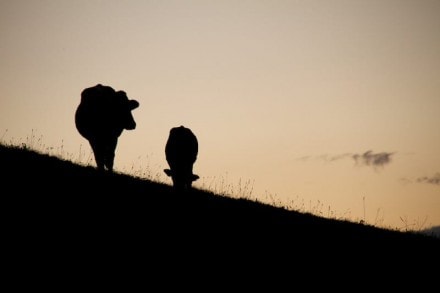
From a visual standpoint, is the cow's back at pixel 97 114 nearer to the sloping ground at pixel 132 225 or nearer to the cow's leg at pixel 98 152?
the cow's leg at pixel 98 152

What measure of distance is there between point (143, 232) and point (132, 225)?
274 mm

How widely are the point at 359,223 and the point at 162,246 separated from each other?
999 cm

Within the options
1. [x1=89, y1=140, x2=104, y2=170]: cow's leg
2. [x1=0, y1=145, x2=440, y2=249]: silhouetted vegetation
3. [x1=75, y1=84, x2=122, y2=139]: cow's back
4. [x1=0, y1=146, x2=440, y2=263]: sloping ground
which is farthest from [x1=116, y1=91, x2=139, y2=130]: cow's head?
[x1=0, y1=146, x2=440, y2=263]: sloping ground

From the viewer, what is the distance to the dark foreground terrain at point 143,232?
5.50 m

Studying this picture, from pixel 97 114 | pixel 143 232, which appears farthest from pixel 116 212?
pixel 97 114

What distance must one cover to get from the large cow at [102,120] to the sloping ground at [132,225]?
95.2 inches

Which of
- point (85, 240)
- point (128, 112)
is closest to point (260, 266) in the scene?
point (85, 240)

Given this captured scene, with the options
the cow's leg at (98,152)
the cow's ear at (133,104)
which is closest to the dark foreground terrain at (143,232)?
the cow's leg at (98,152)

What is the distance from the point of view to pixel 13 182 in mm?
7562

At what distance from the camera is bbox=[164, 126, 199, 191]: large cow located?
561 inches

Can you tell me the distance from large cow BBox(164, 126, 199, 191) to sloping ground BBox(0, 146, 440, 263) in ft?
11.0

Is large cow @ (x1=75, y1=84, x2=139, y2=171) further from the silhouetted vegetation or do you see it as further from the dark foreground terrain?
the dark foreground terrain

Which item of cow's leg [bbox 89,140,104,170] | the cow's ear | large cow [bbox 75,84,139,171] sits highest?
the cow's ear

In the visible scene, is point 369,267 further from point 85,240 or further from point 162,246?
point 85,240
